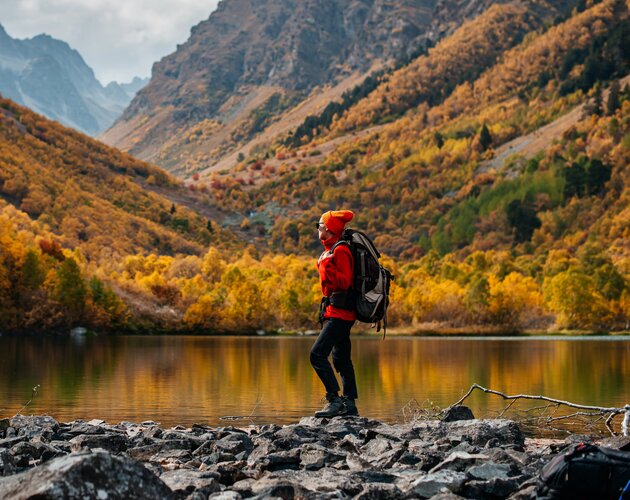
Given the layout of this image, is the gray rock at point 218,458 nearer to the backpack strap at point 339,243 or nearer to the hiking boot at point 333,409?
the hiking boot at point 333,409

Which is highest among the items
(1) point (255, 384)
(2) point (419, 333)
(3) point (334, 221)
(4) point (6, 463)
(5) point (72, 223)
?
(5) point (72, 223)

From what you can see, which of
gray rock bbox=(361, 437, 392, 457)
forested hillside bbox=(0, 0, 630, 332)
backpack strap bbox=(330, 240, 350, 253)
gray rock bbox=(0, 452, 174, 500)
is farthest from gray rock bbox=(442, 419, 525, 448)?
forested hillside bbox=(0, 0, 630, 332)

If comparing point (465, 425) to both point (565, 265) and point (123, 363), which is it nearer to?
point (123, 363)

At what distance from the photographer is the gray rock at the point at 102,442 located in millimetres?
10758

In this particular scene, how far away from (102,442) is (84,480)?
472 cm

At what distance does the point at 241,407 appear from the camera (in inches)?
784

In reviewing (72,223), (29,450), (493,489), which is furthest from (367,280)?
(72,223)

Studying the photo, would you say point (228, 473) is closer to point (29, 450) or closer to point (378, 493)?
point (378, 493)

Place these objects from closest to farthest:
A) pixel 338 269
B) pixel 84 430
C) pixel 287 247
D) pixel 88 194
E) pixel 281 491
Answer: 1. pixel 281 491
2. pixel 84 430
3. pixel 338 269
4. pixel 88 194
5. pixel 287 247

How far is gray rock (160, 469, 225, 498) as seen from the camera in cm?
805

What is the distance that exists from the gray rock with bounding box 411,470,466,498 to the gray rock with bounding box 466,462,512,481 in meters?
0.18

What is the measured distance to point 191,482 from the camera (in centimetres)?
830

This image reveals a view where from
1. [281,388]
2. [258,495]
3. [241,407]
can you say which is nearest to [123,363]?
[281,388]

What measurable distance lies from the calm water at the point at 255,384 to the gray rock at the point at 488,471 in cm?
833
